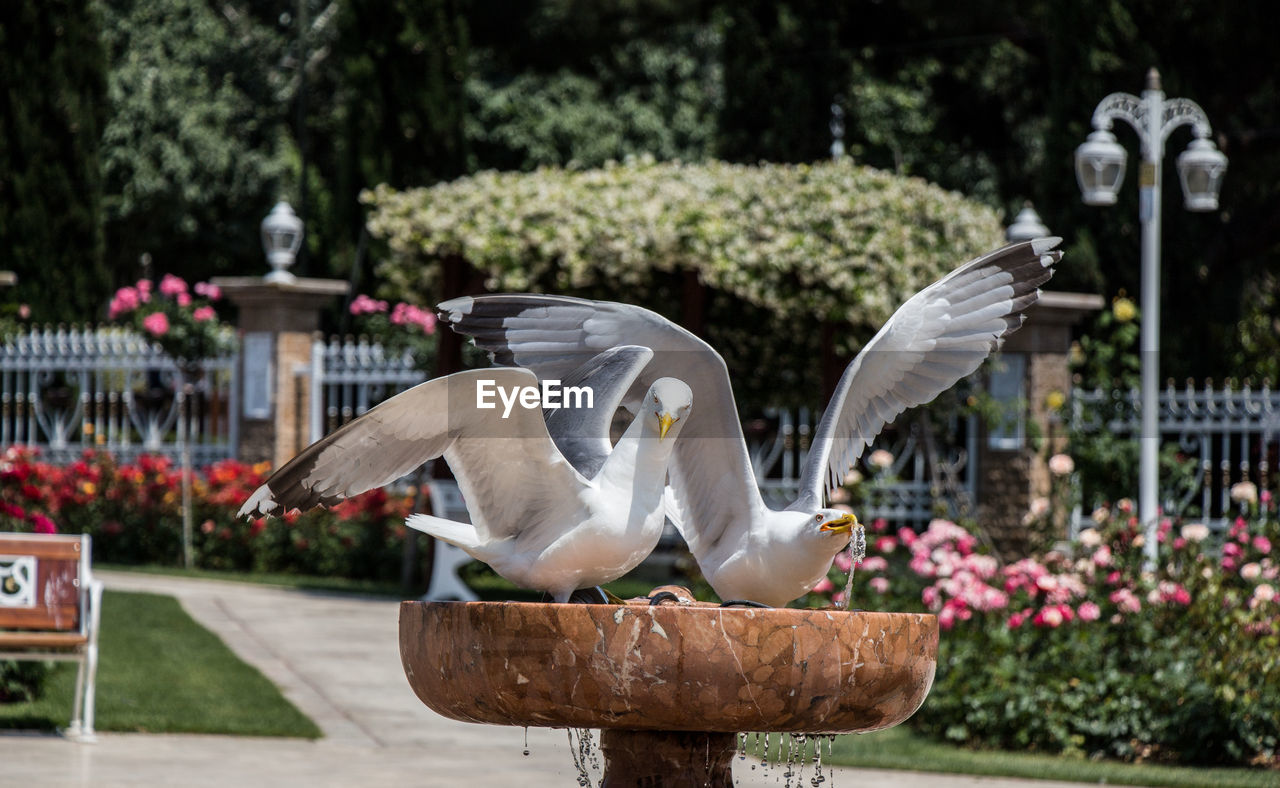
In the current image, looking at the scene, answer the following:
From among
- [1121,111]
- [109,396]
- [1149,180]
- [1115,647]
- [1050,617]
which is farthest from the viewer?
[109,396]

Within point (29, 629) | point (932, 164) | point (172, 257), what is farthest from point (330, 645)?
point (172, 257)

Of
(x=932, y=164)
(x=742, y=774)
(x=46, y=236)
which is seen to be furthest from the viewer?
(x=932, y=164)

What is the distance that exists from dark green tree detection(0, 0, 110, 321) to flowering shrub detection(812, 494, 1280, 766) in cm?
1228

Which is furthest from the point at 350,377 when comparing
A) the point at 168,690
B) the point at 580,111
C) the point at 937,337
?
the point at 580,111

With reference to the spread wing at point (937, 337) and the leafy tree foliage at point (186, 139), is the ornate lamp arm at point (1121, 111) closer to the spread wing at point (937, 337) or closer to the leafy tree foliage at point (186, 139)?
the spread wing at point (937, 337)

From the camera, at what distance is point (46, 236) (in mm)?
17516

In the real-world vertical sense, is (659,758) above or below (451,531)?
below

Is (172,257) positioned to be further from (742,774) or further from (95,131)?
(742,774)

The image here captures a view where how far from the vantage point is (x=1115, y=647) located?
7.41m

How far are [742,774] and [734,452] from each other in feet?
12.0

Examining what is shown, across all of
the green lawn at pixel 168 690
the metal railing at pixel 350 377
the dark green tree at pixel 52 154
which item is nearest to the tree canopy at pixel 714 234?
the metal railing at pixel 350 377

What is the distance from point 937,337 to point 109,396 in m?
11.1

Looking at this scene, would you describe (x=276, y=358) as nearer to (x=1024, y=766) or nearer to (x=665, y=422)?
(x=1024, y=766)

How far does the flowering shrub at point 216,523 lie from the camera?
40.2ft
